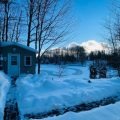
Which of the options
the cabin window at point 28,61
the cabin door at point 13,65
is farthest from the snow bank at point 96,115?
the cabin window at point 28,61

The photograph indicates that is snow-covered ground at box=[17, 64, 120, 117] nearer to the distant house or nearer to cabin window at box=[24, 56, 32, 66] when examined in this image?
the distant house

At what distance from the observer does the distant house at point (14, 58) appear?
23781 millimetres

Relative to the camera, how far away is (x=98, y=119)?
547 cm

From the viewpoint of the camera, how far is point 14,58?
24.1 m

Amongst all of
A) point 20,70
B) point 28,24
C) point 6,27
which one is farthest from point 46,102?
point 6,27

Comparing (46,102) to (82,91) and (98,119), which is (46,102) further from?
(98,119)

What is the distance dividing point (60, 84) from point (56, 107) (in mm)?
3614

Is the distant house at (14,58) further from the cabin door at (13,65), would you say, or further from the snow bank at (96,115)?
the snow bank at (96,115)

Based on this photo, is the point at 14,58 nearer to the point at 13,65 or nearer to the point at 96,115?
the point at 13,65

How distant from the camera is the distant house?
2378 cm

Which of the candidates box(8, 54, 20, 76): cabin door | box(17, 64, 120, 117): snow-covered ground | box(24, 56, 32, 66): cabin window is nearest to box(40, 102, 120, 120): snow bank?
box(17, 64, 120, 117): snow-covered ground

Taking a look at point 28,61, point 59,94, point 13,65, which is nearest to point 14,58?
point 13,65

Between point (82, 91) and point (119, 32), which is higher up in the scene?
point (119, 32)

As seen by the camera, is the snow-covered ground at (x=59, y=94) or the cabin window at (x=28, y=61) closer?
the snow-covered ground at (x=59, y=94)
